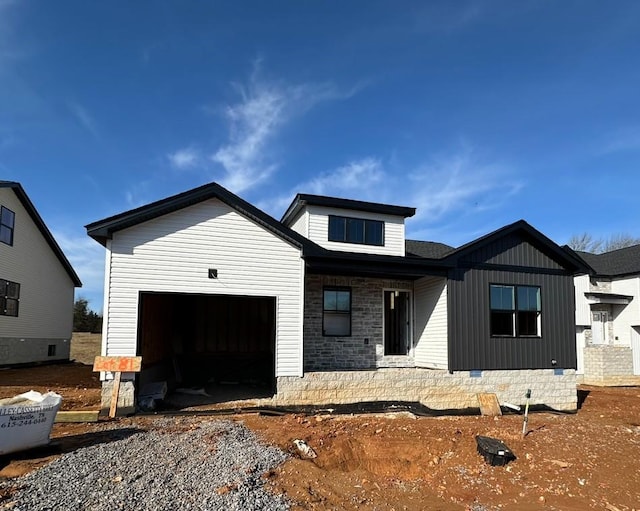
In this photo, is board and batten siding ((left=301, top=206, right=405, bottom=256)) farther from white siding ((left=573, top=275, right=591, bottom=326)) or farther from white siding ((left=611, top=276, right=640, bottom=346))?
white siding ((left=611, top=276, right=640, bottom=346))

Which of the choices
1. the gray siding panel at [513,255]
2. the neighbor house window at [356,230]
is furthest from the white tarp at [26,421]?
the gray siding panel at [513,255]

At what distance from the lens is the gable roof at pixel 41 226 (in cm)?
1909

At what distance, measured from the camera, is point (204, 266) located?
433 inches

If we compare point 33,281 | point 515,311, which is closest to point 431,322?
point 515,311

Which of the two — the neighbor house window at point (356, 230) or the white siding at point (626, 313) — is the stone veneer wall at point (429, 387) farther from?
the white siding at point (626, 313)

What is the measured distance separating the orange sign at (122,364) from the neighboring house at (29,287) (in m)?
11.4

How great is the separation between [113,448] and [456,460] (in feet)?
19.0

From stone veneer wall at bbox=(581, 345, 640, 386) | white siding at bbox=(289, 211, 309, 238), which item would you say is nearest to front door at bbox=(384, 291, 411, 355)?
white siding at bbox=(289, 211, 309, 238)

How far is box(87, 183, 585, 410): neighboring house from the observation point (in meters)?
10.8

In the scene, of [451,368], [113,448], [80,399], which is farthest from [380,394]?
[80,399]

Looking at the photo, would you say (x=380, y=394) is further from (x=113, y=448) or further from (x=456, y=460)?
(x=113, y=448)

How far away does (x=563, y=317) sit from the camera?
47.5 ft

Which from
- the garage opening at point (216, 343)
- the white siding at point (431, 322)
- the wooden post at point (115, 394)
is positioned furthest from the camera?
the garage opening at point (216, 343)

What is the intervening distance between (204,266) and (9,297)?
12.6m
